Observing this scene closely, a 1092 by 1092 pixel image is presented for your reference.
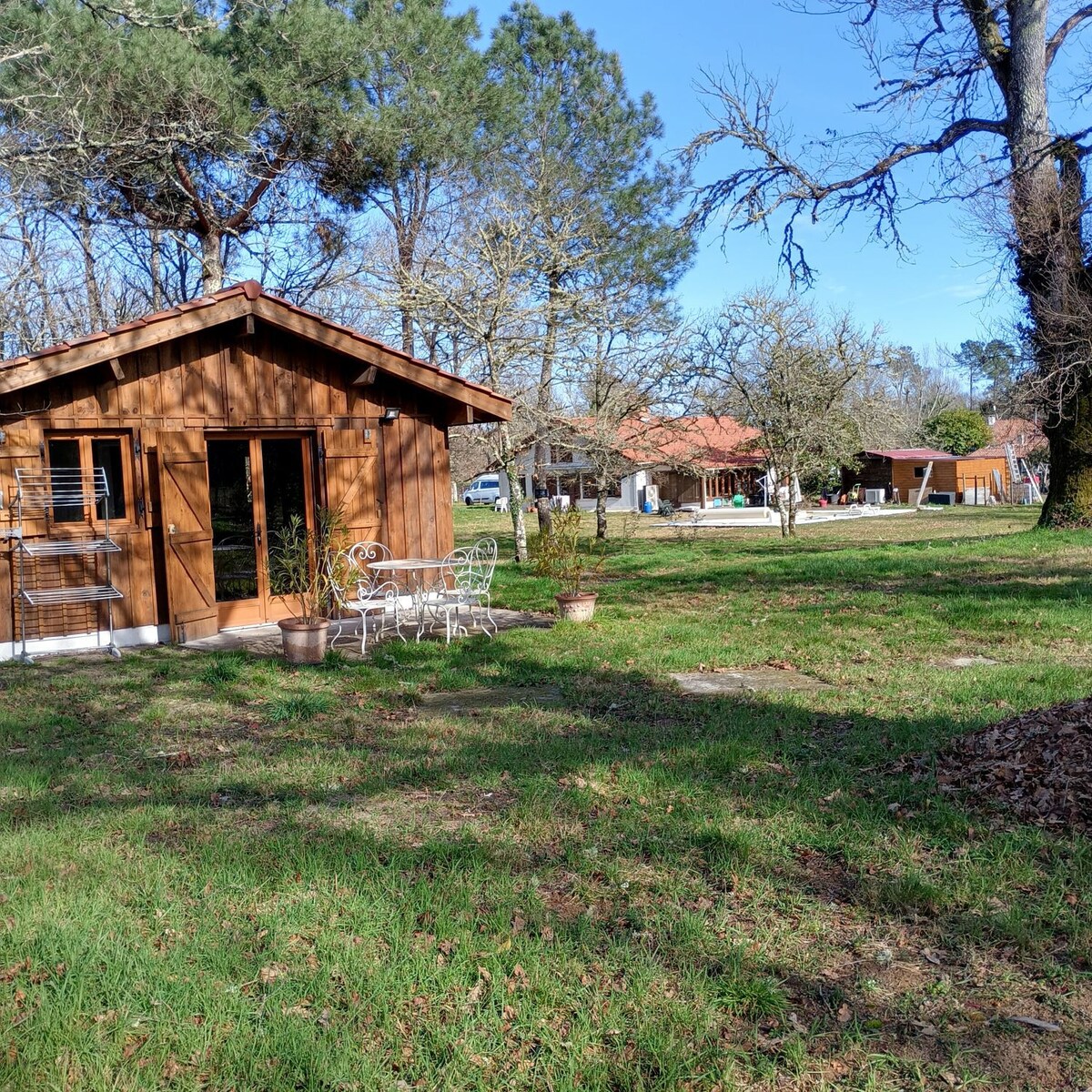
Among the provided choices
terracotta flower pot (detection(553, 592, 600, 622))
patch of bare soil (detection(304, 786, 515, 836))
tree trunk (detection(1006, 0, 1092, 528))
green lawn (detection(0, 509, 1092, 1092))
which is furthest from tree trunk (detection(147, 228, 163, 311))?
patch of bare soil (detection(304, 786, 515, 836))

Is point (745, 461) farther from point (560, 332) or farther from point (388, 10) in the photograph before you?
point (388, 10)

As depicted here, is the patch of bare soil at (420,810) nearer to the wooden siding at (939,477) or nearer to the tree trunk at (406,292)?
the tree trunk at (406,292)

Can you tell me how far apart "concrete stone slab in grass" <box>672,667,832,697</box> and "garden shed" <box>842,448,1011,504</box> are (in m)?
38.2

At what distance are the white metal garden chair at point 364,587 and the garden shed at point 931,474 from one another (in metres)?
36.5

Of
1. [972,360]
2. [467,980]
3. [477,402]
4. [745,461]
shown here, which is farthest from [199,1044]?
[972,360]

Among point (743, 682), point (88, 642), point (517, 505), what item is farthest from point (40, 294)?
point (743, 682)

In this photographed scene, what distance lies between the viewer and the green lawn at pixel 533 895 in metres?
2.70

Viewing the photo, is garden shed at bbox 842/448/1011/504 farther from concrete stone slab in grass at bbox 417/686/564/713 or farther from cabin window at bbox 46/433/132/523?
concrete stone slab in grass at bbox 417/686/564/713

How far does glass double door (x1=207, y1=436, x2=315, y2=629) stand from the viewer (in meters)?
10.4

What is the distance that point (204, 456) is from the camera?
32.3 ft

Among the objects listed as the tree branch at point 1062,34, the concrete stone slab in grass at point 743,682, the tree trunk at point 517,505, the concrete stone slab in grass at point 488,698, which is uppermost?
the tree branch at point 1062,34

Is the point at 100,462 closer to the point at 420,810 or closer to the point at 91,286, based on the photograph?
the point at 420,810

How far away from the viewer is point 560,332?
17188mm

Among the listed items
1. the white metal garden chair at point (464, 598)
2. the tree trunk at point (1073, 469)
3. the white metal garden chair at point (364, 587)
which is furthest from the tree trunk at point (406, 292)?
the tree trunk at point (1073, 469)
